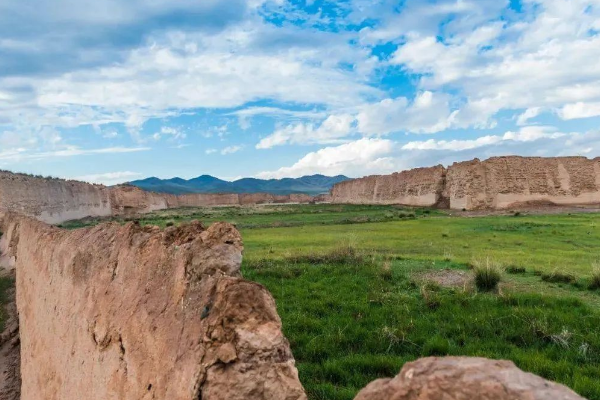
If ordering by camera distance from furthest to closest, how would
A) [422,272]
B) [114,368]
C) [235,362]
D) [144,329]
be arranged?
[422,272] < [114,368] < [144,329] < [235,362]

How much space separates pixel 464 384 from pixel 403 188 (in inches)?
1984

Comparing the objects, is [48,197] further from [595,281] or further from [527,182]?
[527,182]

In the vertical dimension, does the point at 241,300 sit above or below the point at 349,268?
above

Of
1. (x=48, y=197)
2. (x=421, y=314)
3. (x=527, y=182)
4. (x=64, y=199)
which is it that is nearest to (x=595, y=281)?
(x=421, y=314)

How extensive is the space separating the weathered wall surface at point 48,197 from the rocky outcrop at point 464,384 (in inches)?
1124

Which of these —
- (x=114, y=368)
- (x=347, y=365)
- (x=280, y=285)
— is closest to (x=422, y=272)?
(x=280, y=285)

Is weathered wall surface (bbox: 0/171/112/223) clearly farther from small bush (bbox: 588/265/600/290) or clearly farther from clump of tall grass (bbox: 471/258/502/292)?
small bush (bbox: 588/265/600/290)

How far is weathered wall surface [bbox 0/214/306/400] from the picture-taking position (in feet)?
7.89

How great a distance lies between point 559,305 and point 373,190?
53713 mm

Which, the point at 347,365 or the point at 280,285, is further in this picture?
the point at 280,285

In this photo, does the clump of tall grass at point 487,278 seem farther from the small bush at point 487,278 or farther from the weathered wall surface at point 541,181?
the weathered wall surface at point 541,181

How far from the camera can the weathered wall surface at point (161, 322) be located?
2.40m

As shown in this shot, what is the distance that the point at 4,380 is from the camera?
9.28 meters

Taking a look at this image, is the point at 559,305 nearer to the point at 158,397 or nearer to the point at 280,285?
the point at 280,285
